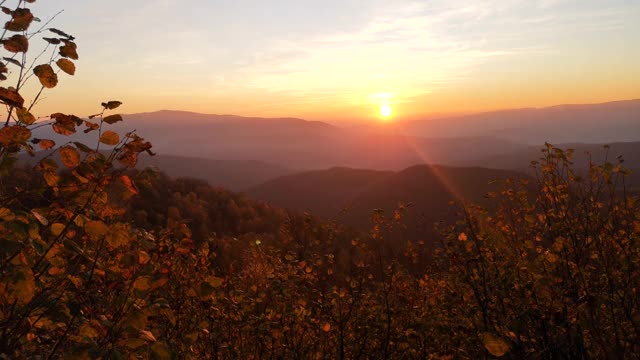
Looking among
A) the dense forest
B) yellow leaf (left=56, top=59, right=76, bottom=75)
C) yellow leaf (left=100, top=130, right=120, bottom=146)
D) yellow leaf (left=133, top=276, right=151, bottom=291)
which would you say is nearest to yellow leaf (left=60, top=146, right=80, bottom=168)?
the dense forest

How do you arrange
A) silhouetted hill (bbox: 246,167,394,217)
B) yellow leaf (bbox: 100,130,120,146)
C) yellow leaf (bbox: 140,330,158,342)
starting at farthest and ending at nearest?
1. silhouetted hill (bbox: 246,167,394,217)
2. yellow leaf (bbox: 100,130,120,146)
3. yellow leaf (bbox: 140,330,158,342)

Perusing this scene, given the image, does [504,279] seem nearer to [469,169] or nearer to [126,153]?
[126,153]

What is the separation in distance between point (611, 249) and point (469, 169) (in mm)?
111744

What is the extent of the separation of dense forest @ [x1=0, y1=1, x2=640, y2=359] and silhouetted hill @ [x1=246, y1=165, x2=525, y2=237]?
57103 millimetres

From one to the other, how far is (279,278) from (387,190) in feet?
329

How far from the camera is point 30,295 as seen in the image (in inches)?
79.1

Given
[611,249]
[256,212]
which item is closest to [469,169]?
[256,212]

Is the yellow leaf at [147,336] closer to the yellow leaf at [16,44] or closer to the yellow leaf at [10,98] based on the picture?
the yellow leaf at [10,98]

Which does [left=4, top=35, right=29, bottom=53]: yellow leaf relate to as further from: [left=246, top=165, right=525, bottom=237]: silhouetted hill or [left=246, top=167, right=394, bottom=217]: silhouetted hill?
[left=246, top=167, right=394, bottom=217]: silhouetted hill

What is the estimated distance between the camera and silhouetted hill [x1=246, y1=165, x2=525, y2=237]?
90062 millimetres

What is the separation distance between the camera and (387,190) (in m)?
105

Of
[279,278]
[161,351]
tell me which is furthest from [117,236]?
[279,278]

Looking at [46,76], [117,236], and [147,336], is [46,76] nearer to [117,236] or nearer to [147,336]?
[117,236]

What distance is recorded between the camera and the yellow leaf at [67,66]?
2523 mm
